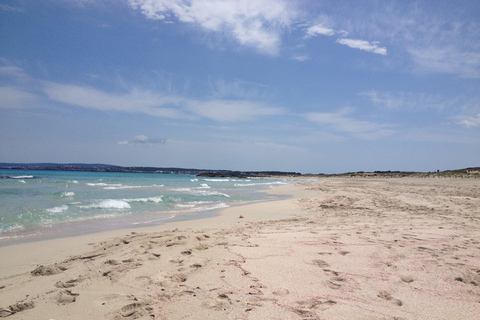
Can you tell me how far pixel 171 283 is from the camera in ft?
11.3

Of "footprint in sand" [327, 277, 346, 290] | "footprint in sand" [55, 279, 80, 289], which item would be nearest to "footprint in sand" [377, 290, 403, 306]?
"footprint in sand" [327, 277, 346, 290]

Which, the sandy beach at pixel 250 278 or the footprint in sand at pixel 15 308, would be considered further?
the footprint in sand at pixel 15 308

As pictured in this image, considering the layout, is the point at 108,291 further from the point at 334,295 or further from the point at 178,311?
the point at 334,295

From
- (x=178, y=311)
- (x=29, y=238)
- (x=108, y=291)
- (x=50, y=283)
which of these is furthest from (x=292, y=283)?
(x=29, y=238)

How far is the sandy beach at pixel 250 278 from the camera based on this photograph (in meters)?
2.77

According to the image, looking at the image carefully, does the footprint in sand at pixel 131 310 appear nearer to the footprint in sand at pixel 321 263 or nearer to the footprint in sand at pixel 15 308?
the footprint in sand at pixel 15 308

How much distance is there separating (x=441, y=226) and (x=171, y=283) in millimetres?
6847

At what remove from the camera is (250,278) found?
348 centimetres

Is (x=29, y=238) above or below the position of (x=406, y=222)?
below

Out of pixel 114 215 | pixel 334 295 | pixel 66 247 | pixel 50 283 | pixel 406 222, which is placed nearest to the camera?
pixel 334 295

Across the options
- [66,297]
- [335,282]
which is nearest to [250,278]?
[335,282]

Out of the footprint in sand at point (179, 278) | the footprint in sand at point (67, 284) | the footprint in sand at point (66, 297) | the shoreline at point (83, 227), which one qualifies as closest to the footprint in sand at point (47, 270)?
the footprint in sand at point (67, 284)

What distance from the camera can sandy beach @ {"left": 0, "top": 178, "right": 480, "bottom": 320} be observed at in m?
2.77

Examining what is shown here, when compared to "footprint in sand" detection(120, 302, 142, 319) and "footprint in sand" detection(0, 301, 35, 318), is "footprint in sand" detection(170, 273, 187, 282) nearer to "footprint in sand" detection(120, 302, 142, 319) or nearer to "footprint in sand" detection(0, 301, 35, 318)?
"footprint in sand" detection(120, 302, 142, 319)
